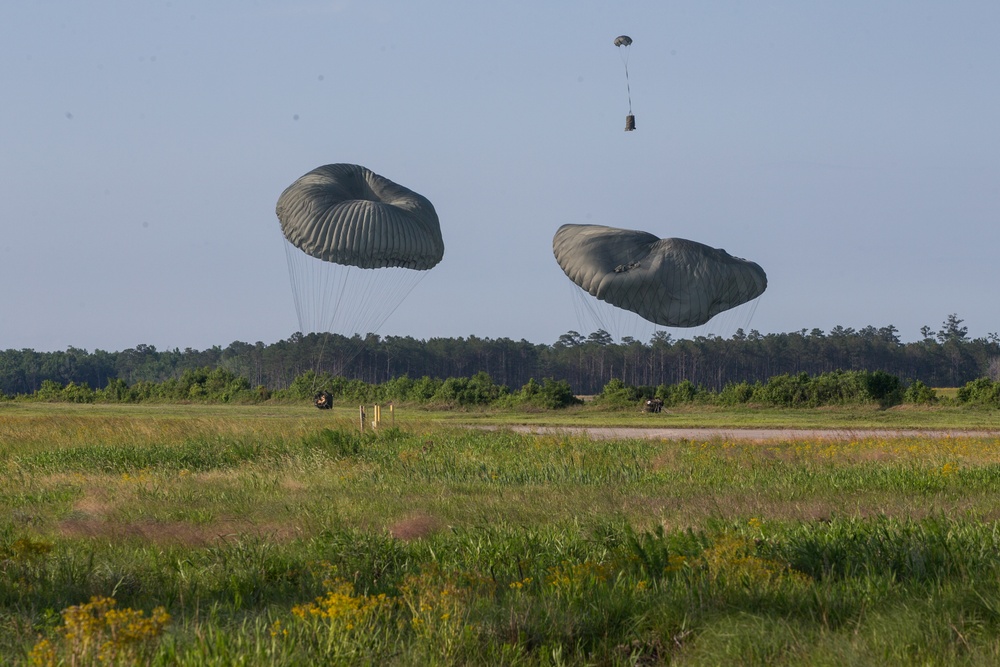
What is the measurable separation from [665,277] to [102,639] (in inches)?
1027

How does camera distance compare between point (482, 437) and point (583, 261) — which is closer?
point (482, 437)

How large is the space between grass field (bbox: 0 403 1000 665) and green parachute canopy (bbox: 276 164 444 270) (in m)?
12.5

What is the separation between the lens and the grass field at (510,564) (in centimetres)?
678

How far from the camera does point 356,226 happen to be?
3144cm

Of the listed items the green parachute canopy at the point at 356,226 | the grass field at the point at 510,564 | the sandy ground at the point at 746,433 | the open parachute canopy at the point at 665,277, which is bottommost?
the grass field at the point at 510,564

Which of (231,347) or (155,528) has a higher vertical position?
(231,347)

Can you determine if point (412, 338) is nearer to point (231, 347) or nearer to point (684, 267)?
point (231, 347)

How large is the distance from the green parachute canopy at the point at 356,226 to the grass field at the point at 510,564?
492 inches

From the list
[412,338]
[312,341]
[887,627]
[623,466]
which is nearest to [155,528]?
[887,627]

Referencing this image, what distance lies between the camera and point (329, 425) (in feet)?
108

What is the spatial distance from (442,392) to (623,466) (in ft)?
130

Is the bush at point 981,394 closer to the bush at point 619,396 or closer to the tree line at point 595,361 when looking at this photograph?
the bush at point 619,396

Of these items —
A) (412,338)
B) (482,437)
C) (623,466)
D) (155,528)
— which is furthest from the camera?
(412,338)

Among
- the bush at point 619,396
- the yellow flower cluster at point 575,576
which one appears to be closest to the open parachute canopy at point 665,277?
the bush at point 619,396
